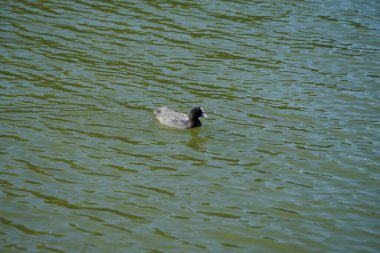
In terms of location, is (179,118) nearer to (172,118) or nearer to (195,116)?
(172,118)

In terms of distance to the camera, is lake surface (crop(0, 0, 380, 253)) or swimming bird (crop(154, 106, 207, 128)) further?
swimming bird (crop(154, 106, 207, 128))

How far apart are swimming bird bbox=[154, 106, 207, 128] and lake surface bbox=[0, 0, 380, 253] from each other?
0.61 ft

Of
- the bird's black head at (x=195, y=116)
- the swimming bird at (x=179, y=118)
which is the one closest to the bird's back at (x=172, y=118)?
the swimming bird at (x=179, y=118)

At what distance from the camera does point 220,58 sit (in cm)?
2058

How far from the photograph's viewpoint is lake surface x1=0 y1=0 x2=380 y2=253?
11.2 metres

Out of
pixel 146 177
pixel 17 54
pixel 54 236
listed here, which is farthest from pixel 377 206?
pixel 17 54

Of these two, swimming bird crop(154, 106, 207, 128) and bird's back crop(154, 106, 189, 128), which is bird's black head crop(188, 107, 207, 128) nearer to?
swimming bird crop(154, 106, 207, 128)

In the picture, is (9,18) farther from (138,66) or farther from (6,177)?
(6,177)

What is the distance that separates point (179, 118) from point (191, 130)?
0.44 metres

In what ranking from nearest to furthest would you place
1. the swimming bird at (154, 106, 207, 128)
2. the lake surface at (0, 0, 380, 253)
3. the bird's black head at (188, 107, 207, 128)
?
the lake surface at (0, 0, 380, 253), the bird's black head at (188, 107, 207, 128), the swimming bird at (154, 106, 207, 128)

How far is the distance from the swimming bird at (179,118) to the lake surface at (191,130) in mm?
187

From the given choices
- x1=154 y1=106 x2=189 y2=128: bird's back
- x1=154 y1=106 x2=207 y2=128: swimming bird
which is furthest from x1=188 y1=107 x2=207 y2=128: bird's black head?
x1=154 y1=106 x2=189 y2=128: bird's back

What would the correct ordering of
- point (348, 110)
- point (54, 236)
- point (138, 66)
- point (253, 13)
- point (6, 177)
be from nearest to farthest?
point (54, 236)
point (6, 177)
point (348, 110)
point (138, 66)
point (253, 13)

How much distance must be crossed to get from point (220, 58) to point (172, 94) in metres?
3.44
